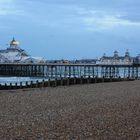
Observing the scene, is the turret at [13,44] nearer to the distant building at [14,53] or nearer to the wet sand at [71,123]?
the distant building at [14,53]

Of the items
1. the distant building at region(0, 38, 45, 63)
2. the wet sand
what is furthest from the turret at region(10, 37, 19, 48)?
the wet sand

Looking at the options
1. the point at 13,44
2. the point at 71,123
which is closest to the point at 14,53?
the point at 13,44

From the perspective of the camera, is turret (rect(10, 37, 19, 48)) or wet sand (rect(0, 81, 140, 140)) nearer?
wet sand (rect(0, 81, 140, 140))

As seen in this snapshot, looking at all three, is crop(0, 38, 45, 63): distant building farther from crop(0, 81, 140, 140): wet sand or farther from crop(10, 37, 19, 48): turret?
crop(0, 81, 140, 140): wet sand

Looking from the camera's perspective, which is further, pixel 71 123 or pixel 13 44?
pixel 13 44

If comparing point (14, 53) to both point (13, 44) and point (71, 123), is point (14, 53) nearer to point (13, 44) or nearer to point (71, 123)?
point (13, 44)

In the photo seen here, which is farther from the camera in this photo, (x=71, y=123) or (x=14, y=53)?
(x=14, y=53)

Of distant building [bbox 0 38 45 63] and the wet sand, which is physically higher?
distant building [bbox 0 38 45 63]

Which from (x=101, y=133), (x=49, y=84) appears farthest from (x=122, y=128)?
(x=49, y=84)

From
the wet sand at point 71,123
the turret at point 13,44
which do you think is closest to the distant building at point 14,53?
the turret at point 13,44

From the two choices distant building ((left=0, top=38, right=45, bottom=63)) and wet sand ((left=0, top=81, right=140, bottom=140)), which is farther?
distant building ((left=0, top=38, right=45, bottom=63))

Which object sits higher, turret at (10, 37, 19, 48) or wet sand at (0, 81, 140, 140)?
turret at (10, 37, 19, 48)

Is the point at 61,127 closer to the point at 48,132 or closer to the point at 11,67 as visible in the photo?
the point at 48,132

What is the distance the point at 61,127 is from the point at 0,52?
112 m
